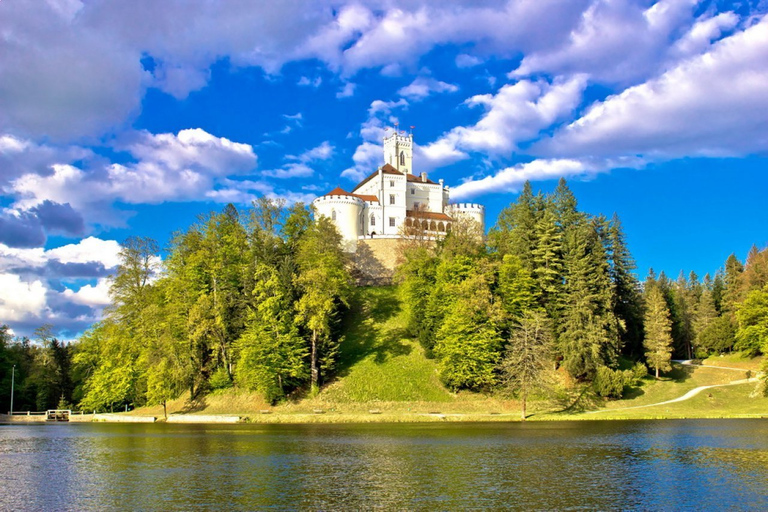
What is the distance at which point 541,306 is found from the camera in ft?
171

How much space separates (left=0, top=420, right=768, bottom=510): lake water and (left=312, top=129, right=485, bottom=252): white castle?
44286 millimetres

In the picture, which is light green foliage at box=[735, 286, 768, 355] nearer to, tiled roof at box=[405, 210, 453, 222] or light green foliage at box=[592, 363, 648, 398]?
light green foliage at box=[592, 363, 648, 398]

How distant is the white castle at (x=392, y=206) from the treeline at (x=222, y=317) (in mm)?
18843

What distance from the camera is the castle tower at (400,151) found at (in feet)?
323

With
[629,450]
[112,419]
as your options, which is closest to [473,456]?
[629,450]

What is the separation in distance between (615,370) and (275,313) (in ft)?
92.5

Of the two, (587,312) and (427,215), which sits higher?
(427,215)

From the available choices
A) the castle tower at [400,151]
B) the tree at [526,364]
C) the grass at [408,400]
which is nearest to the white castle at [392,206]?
the castle tower at [400,151]

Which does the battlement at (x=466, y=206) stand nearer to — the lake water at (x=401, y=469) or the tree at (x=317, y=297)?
the tree at (x=317, y=297)

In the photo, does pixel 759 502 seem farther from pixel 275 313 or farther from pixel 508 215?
pixel 508 215

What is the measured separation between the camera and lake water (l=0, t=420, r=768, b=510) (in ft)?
58.0

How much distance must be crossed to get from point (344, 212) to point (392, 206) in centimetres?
947

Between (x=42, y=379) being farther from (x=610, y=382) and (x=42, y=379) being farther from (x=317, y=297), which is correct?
(x=610, y=382)

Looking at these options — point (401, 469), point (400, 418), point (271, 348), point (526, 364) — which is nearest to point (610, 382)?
point (526, 364)
